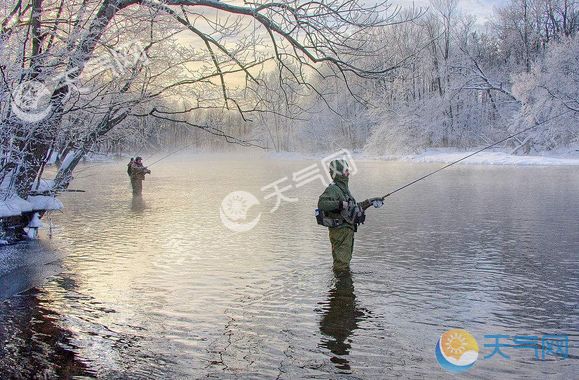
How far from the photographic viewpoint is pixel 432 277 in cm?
866

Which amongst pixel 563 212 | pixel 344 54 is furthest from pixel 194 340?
pixel 563 212

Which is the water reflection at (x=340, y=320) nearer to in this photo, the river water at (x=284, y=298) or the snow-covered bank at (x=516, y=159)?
the river water at (x=284, y=298)

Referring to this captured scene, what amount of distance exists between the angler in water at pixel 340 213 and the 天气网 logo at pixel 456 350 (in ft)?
8.99

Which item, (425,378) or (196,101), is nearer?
(425,378)

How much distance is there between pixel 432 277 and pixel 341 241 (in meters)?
1.45

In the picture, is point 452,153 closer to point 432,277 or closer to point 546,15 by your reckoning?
point 546,15

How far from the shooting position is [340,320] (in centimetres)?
654

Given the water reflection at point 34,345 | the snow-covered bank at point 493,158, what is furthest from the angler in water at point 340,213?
the snow-covered bank at point 493,158

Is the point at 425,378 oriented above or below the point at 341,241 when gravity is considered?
below

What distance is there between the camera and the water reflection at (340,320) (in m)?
5.50

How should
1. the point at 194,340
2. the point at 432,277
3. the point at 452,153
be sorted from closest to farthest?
the point at 194,340
the point at 432,277
the point at 452,153

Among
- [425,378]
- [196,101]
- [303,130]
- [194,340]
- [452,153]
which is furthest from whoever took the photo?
[303,130]

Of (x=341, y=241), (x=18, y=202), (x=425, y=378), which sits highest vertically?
(x=18, y=202)

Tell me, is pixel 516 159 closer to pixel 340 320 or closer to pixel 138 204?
pixel 138 204
